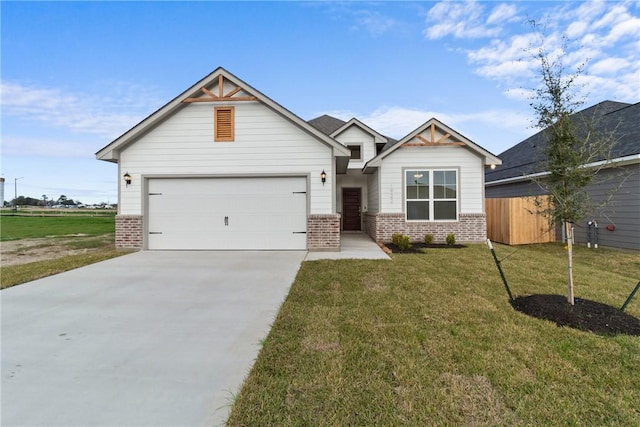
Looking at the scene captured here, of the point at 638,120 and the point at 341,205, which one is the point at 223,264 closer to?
the point at 341,205

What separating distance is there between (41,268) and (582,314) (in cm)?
1007

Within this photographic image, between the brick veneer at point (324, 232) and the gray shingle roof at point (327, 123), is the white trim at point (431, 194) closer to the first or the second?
the brick veneer at point (324, 232)

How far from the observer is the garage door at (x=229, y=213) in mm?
9477

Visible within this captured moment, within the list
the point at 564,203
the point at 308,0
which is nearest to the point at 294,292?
the point at 564,203

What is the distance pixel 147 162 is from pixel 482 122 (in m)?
15.8

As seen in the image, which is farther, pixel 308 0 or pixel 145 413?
pixel 308 0

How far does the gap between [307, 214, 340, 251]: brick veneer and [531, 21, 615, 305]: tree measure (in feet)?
18.8

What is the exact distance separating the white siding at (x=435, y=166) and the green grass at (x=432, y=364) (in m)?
6.74

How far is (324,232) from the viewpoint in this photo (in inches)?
367

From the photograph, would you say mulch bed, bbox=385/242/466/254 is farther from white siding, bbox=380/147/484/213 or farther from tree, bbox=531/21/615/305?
tree, bbox=531/21/615/305

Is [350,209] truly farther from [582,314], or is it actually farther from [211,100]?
[582,314]

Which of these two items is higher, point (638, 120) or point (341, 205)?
point (638, 120)

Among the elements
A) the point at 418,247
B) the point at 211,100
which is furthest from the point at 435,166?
the point at 211,100

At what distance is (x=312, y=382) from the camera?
245 cm
